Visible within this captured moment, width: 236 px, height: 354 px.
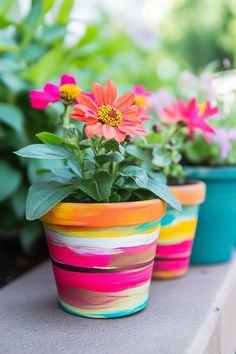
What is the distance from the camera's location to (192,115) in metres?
1.06

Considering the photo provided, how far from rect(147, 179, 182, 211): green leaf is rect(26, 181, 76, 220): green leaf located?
0.13 meters

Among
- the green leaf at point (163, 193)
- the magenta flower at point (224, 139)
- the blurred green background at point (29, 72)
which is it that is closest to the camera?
the green leaf at point (163, 193)

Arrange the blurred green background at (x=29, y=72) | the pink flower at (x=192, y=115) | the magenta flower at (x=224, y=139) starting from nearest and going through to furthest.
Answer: the pink flower at (x=192, y=115), the magenta flower at (x=224, y=139), the blurred green background at (x=29, y=72)

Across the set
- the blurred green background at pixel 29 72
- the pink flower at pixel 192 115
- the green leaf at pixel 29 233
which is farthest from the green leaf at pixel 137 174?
the green leaf at pixel 29 233

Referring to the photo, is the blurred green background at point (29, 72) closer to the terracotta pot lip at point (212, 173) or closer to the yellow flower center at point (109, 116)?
the terracotta pot lip at point (212, 173)

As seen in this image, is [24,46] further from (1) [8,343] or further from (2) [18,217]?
(1) [8,343]

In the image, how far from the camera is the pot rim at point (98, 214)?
836mm

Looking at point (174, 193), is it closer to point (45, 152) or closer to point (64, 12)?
point (45, 152)

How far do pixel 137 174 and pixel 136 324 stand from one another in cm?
25

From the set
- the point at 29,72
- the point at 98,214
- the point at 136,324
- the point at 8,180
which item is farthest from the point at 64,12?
the point at 136,324

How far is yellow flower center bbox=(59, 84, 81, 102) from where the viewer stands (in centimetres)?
91

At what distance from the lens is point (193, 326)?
854mm

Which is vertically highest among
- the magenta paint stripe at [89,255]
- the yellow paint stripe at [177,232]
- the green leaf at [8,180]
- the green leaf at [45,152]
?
the green leaf at [45,152]

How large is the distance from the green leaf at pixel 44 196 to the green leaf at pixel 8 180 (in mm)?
477
